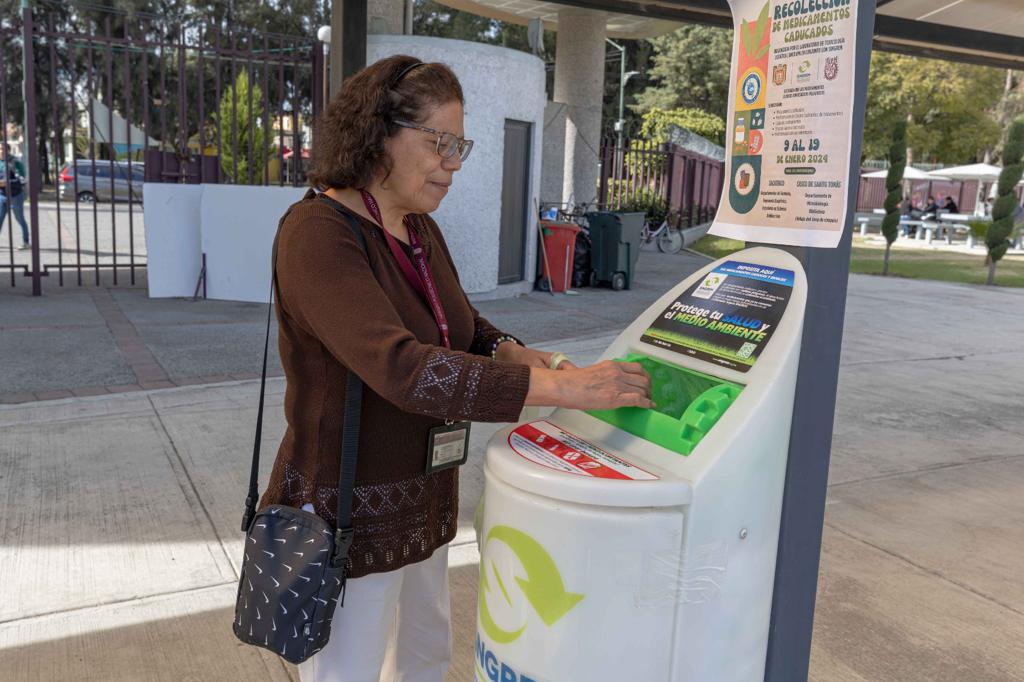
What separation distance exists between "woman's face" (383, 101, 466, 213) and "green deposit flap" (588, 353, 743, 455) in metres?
0.54

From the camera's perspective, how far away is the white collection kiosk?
61.2 inches

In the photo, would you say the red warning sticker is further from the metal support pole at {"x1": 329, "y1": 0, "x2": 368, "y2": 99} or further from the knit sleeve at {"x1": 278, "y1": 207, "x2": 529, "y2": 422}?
the metal support pole at {"x1": 329, "y1": 0, "x2": 368, "y2": 99}

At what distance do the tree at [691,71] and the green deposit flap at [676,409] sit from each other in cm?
3628

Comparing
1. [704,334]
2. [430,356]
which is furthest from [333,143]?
[704,334]

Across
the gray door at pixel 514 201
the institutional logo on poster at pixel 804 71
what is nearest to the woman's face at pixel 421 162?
the institutional logo on poster at pixel 804 71

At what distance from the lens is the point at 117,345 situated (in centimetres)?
722

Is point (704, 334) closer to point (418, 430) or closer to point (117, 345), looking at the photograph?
point (418, 430)

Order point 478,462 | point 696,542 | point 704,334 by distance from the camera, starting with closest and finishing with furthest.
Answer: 1. point 696,542
2. point 704,334
3. point 478,462

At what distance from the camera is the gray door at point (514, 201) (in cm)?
1028

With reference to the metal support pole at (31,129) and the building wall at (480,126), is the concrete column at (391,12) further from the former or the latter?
the metal support pole at (31,129)

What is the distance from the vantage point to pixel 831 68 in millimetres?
1676

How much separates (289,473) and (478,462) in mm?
3027

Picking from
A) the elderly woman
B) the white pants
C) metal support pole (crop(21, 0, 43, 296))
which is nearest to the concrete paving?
the white pants

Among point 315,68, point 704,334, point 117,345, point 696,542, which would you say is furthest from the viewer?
point 315,68
